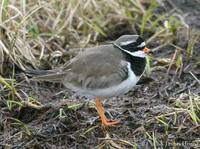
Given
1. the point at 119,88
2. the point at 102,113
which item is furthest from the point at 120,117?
the point at 119,88

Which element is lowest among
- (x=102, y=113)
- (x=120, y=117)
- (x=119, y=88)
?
(x=120, y=117)

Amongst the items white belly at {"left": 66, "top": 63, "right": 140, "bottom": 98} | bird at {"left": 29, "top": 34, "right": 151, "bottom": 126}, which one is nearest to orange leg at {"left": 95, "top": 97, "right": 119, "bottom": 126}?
bird at {"left": 29, "top": 34, "right": 151, "bottom": 126}

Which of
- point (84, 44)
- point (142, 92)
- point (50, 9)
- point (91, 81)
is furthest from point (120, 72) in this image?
point (50, 9)

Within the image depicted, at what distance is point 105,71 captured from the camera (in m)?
5.64

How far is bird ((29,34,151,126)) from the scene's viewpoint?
5574 millimetres

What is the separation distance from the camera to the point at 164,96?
21.3 ft

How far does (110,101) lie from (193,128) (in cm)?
125

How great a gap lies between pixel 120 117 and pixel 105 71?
66 cm

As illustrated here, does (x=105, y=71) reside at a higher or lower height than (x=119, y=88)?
higher

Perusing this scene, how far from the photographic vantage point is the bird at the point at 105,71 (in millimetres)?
5574

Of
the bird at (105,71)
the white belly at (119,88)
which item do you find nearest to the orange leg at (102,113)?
the bird at (105,71)

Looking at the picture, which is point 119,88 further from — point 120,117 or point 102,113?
point 120,117

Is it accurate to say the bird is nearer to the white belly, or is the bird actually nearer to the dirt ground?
the white belly

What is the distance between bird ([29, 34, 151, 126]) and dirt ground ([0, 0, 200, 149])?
248 mm
